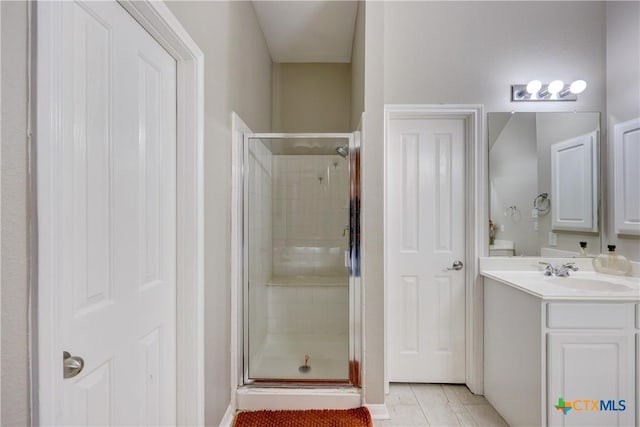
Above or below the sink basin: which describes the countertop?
above

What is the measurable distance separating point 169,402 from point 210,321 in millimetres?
374

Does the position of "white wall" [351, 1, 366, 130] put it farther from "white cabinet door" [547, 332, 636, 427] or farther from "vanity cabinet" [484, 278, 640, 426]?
"white cabinet door" [547, 332, 636, 427]

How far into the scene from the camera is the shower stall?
212cm

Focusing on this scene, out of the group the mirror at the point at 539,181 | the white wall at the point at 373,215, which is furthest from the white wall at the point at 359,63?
the mirror at the point at 539,181

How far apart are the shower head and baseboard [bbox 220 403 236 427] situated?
1.78m

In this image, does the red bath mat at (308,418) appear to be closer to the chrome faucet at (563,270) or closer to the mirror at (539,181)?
the mirror at (539,181)

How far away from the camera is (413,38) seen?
7.75 feet

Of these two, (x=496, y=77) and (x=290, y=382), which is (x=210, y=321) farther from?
(x=496, y=77)

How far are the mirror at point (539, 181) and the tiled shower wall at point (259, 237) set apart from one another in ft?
5.62

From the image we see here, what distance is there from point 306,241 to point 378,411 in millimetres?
1363

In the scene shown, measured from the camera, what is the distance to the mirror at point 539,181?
2318 millimetres

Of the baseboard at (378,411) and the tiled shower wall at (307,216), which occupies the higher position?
the tiled shower wall at (307,216)

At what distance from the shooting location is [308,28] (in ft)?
9.02

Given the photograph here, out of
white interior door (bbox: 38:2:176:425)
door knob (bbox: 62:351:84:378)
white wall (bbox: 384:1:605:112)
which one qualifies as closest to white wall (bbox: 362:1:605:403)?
white wall (bbox: 384:1:605:112)
